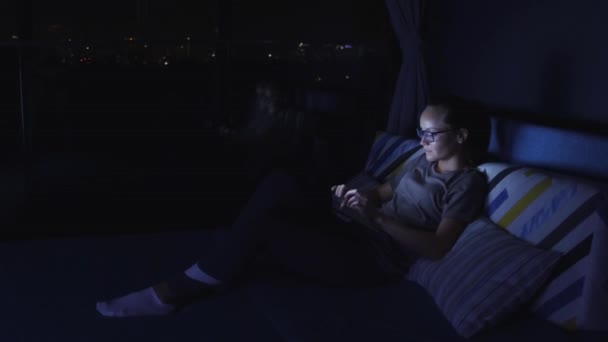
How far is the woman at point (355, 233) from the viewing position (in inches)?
69.3

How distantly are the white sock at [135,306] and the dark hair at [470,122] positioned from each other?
1054 millimetres

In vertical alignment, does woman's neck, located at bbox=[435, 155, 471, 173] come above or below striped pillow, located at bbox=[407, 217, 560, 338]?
above

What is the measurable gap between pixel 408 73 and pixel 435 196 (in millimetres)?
1367

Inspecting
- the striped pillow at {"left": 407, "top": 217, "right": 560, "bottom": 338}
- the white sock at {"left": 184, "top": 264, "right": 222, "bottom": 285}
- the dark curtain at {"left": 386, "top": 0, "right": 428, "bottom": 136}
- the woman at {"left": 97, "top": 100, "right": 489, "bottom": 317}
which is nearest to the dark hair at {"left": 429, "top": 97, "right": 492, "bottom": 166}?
the woman at {"left": 97, "top": 100, "right": 489, "bottom": 317}

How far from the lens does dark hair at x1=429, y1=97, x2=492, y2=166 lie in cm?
198

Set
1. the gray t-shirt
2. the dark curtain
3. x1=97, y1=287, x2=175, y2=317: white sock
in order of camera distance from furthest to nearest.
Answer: the dark curtain < the gray t-shirt < x1=97, y1=287, x2=175, y2=317: white sock

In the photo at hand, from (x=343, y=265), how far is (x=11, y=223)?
2211 millimetres

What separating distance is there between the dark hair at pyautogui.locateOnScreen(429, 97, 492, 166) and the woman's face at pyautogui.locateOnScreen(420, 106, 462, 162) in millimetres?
18

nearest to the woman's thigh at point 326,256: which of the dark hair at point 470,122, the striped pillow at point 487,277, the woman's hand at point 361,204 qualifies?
the woman's hand at point 361,204

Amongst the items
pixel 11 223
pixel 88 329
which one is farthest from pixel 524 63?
pixel 11 223

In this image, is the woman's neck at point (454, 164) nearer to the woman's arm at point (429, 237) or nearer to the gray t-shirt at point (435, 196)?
the gray t-shirt at point (435, 196)

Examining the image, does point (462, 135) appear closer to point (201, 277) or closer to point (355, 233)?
point (355, 233)

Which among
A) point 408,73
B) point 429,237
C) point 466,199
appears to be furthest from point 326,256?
point 408,73

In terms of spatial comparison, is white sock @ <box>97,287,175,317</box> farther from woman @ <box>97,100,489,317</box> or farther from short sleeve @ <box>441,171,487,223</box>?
short sleeve @ <box>441,171,487,223</box>
